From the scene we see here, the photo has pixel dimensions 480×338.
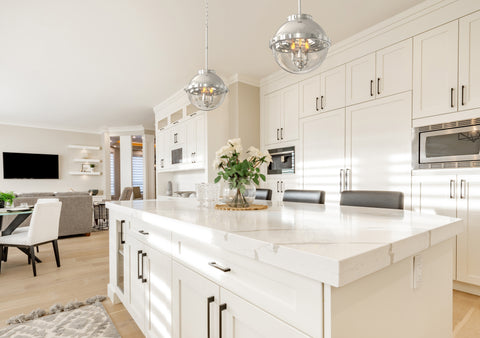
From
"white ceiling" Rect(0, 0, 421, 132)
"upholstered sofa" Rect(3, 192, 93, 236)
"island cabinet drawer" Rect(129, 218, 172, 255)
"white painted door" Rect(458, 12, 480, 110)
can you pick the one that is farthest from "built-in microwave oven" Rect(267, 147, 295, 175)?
"upholstered sofa" Rect(3, 192, 93, 236)

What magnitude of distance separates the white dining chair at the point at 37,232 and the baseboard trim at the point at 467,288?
4227mm

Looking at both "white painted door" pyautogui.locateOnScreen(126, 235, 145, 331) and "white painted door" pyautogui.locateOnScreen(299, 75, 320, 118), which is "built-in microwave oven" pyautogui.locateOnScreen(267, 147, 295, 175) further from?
"white painted door" pyautogui.locateOnScreen(126, 235, 145, 331)

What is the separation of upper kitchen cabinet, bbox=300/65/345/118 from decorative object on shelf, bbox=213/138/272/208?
6.78 ft

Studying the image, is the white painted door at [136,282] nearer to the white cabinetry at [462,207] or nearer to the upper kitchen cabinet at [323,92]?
the white cabinetry at [462,207]

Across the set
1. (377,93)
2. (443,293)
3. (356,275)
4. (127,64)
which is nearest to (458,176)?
(377,93)

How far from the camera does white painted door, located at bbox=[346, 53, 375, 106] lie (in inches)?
114

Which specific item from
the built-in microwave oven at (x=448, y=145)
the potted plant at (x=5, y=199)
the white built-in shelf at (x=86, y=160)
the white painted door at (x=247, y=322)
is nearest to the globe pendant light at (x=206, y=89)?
the white painted door at (x=247, y=322)

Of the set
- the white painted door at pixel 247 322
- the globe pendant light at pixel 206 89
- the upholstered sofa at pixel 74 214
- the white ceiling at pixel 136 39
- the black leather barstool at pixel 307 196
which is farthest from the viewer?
the upholstered sofa at pixel 74 214

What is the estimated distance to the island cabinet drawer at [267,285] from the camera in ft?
2.02

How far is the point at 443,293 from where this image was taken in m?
1.04

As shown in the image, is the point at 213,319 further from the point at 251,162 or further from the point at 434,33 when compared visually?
the point at 434,33

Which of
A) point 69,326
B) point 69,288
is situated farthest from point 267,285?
point 69,288

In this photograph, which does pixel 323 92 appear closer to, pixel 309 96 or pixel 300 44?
pixel 309 96

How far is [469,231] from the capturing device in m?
2.29
